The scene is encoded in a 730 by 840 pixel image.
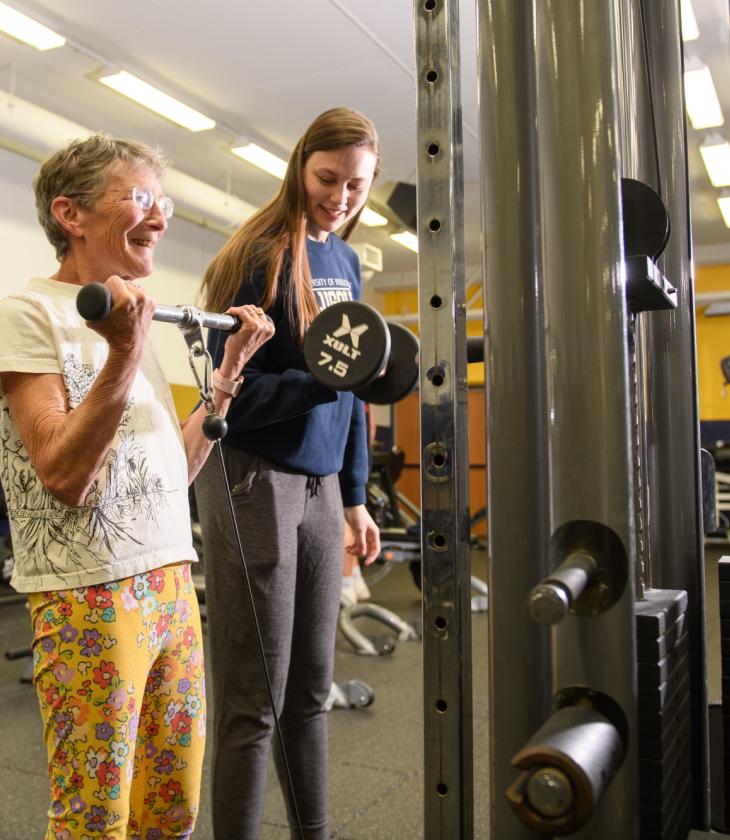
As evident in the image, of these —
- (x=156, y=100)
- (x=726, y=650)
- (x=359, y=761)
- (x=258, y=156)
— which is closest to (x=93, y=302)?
(x=726, y=650)

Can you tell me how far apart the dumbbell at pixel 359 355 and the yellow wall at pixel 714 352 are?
334 inches

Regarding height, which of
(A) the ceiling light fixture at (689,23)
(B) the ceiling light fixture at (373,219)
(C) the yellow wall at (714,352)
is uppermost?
(A) the ceiling light fixture at (689,23)

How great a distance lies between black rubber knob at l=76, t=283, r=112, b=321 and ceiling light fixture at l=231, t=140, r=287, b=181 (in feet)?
15.9

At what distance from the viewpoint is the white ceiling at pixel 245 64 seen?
408cm

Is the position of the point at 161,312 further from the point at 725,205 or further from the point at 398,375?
the point at 725,205

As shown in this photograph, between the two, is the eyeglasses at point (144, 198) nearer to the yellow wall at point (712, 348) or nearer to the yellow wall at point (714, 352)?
the yellow wall at point (712, 348)

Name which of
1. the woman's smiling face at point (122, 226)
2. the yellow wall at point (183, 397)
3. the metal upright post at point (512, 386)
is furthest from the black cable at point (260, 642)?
the yellow wall at point (183, 397)

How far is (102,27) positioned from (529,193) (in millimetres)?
4257

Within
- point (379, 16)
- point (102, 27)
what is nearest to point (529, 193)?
point (379, 16)

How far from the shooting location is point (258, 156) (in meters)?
5.71

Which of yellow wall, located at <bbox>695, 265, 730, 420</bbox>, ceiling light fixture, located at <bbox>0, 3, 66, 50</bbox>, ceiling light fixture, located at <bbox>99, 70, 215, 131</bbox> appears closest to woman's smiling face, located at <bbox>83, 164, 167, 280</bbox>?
ceiling light fixture, located at <bbox>0, 3, 66, 50</bbox>

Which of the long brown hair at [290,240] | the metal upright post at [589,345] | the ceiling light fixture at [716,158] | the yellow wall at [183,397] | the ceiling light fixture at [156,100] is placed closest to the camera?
the metal upright post at [589,345]

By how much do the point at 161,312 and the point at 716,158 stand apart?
18.7 ft

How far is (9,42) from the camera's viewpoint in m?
4.55
